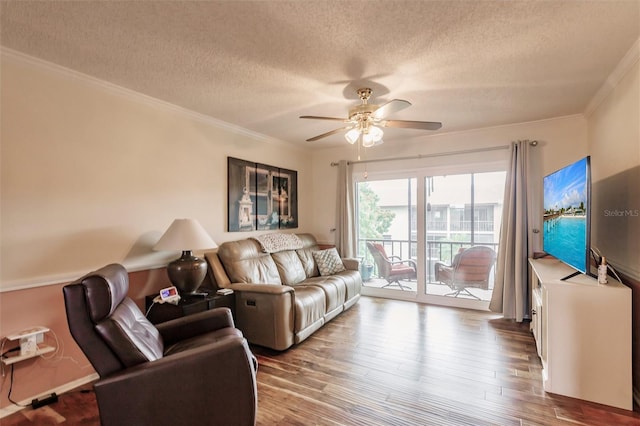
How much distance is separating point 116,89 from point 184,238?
1421 millimetres

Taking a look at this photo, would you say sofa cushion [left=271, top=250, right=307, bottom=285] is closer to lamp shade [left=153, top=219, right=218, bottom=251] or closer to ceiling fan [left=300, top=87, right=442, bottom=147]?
lamp shade [left=153, top=219, right=218, bottom=251]

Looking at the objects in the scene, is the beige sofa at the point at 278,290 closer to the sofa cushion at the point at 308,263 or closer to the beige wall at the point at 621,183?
the sofa cushion at the point at 308,263

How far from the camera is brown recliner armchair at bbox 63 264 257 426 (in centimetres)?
141

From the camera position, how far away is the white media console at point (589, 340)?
2.01 m

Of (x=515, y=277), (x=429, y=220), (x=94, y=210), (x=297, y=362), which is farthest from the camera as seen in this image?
(x=429, y=220)

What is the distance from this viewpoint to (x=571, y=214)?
2.40 metres

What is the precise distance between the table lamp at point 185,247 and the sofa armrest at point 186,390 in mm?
1225

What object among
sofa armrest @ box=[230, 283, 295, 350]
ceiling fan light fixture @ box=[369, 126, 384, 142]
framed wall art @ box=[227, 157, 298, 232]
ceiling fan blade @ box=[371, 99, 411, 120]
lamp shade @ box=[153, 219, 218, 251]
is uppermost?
ceiling fan blade @ box=[371, 99, 411, 120]

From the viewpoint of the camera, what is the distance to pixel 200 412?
1535 millimetres

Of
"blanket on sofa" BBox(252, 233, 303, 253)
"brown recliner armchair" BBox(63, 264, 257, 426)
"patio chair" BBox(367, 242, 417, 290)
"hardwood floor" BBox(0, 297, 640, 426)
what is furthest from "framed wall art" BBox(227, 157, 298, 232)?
"brown recliner armchair" BBox(63, 264, 257, 426)

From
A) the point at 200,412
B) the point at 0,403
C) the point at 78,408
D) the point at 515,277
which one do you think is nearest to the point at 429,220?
the point at 515,277

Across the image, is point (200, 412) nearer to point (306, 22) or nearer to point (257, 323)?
point (257, 323)

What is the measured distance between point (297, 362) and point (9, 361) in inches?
78.6

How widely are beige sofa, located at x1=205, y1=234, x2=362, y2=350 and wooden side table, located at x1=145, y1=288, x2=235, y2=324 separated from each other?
12.2 inches
